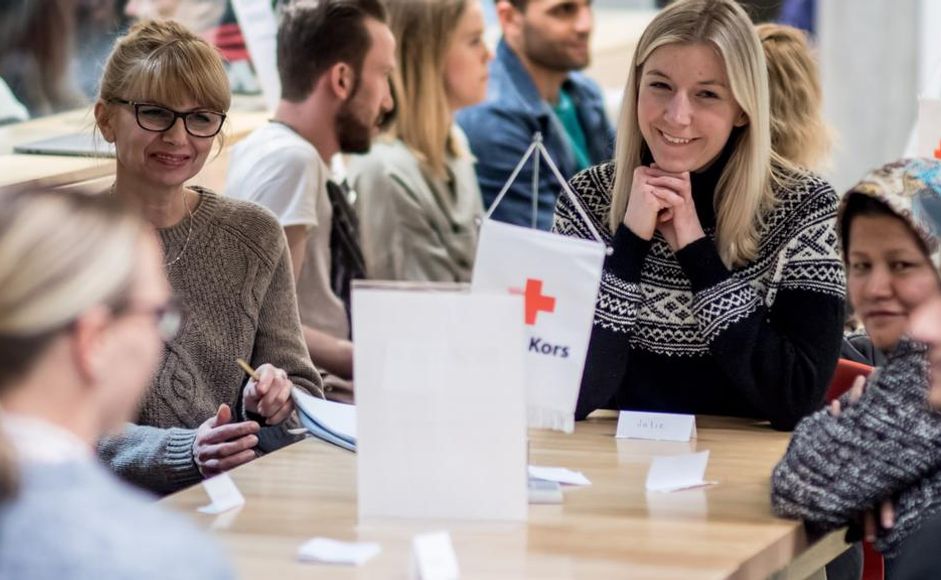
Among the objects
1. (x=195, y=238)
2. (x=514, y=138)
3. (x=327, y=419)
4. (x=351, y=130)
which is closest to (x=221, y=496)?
(x=327, y=419)

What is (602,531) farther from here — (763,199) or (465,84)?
(465,84)

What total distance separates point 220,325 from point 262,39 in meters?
2.18

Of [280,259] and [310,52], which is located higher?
[310,52]

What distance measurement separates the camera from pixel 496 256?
7.40 feet

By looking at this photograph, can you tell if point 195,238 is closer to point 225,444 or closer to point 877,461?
point 225,444

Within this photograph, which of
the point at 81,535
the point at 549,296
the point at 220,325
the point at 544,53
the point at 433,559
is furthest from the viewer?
the point at 544,53

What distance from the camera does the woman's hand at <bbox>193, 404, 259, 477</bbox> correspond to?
2.64 m

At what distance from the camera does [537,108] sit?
525 centimetres

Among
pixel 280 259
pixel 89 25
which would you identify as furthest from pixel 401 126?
pixel 280 259

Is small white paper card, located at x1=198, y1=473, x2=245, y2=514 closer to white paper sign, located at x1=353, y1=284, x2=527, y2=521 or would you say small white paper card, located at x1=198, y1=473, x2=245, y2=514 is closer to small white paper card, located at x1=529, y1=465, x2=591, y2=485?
white paper sign, located at x1=353, y1=284, x2=527, y2=521

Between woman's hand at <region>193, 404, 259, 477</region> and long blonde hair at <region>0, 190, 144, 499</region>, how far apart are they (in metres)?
1.14

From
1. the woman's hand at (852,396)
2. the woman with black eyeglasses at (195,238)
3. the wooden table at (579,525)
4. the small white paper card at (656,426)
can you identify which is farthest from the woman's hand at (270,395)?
the woman's hand at (852,396)

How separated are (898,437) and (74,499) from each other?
3.73 feet

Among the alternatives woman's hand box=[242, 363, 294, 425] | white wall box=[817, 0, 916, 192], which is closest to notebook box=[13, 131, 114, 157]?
woman's hand box=[242, 363, 294, 425]
